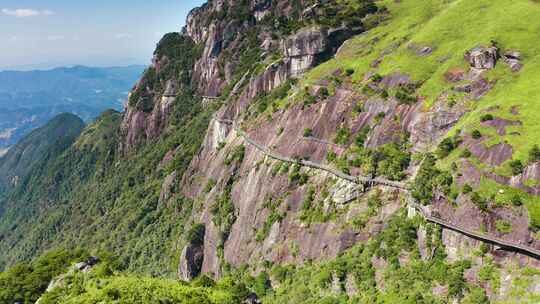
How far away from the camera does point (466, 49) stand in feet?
297

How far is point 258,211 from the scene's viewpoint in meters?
102

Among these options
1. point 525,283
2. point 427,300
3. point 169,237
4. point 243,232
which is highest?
point 525,283

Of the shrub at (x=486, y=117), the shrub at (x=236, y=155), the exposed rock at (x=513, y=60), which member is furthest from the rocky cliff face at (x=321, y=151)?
the shrub at (x=486, y=117)

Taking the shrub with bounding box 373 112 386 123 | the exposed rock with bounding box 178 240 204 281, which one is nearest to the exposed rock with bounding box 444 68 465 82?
the shrub with bounding box 373 112 386 123

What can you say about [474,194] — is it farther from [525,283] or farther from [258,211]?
[258,211]

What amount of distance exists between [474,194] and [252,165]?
199 ft

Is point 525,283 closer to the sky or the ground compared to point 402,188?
closer to the ground

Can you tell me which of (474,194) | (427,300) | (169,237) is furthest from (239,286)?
(169,237)

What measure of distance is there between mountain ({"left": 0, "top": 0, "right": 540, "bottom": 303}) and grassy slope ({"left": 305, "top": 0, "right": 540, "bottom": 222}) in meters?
0.38

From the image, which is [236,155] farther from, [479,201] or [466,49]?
[479,201]

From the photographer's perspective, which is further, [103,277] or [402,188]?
[402,188]

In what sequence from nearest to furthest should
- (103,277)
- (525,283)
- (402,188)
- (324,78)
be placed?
1. (525,283)
2. (103,277)
3. (402,188)
4. (324,78)

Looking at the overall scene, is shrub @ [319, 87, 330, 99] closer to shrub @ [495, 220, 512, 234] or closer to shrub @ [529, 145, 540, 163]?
shrub @ [529, 145, 540, 163]

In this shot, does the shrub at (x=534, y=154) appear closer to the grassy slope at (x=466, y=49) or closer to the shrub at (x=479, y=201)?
the grassy slope at (x=466, y=49)
